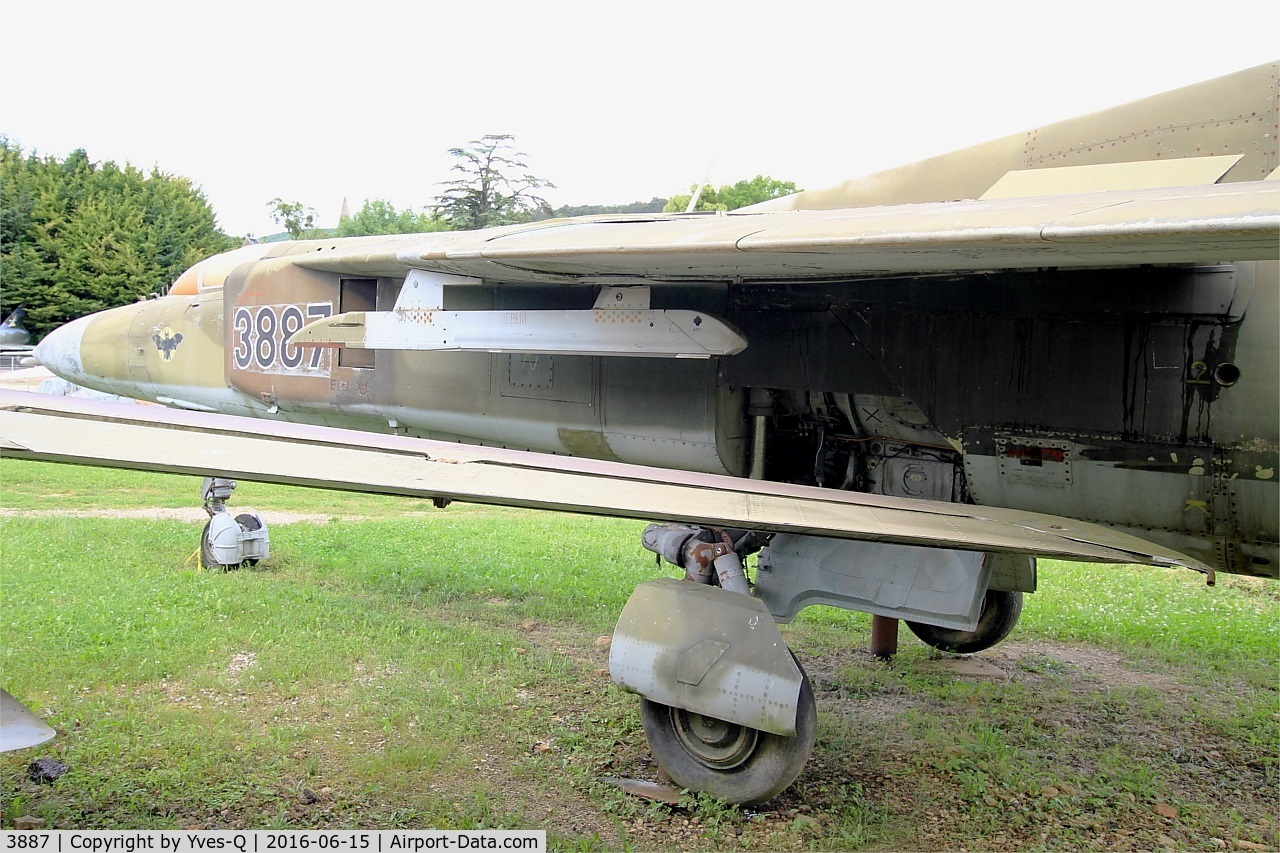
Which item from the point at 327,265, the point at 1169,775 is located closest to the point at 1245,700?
the point at 1169,775

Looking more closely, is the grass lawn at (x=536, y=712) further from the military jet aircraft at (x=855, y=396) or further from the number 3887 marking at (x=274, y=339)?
the number 3887 marking at (x=274, y=339)

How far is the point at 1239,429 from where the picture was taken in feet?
12.3

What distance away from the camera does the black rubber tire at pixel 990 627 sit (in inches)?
254

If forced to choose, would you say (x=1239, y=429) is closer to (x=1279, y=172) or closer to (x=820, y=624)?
(x=1279, y=172)

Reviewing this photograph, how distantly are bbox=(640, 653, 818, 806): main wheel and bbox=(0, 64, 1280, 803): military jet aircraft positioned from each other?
0.01 m

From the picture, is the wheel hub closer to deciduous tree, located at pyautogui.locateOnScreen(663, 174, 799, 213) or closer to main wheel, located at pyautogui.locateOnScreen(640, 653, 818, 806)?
main wheel, located at pyautogui.locateOnScreen(640, 653, 818, 806)

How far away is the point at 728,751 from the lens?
4191mm

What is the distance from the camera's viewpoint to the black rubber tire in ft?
21.2

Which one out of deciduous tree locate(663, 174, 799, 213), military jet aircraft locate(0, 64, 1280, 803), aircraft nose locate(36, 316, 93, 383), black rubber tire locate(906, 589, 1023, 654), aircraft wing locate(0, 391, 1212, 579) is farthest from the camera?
deciduous tree locate(663, 174, 799, 213)

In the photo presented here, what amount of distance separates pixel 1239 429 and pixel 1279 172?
1.11 meters

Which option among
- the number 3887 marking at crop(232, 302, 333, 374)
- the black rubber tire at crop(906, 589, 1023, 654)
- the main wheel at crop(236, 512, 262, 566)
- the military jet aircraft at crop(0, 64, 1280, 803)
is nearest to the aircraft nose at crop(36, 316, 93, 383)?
the main wheel at crop(236, 512, 262, 566)

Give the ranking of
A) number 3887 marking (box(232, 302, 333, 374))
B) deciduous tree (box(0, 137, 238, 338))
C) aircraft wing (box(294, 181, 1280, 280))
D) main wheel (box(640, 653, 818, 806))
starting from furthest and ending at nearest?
1. deciduous tree (box(0, 137, 238, 338))
2. number 3887 marking (box(232, 302, 333, 374))
3. main wheel (box(640, 653, 818, 806))
4. aircraft wing (box(294, 181, 1280, 280))
